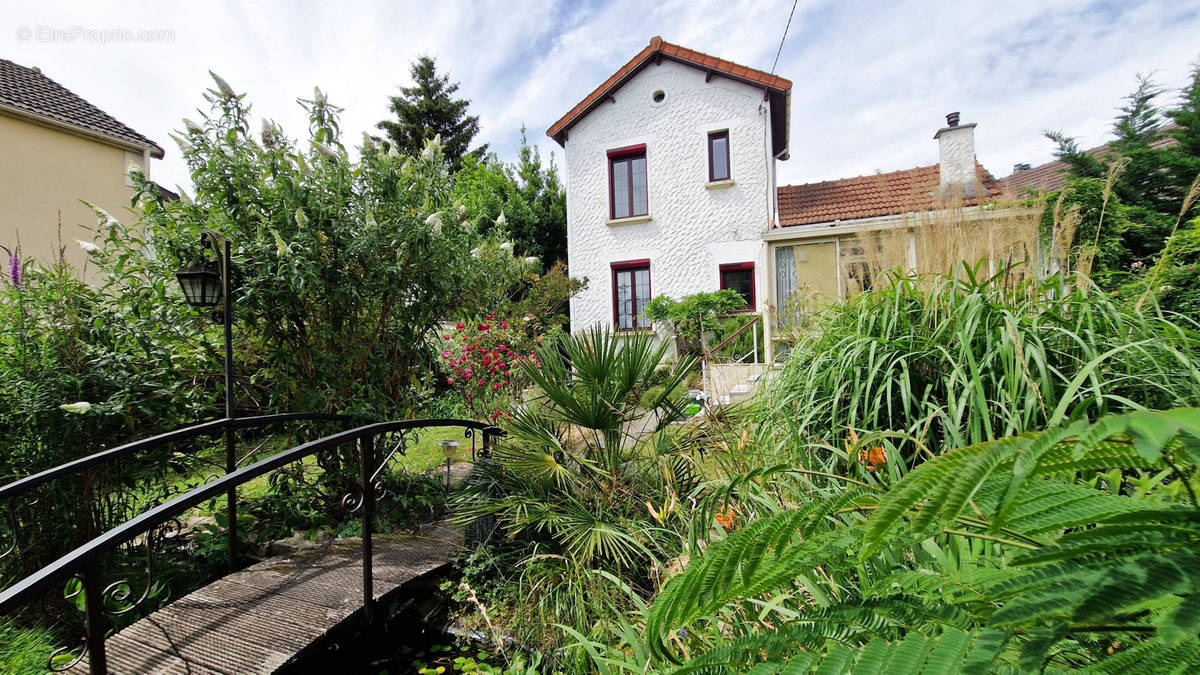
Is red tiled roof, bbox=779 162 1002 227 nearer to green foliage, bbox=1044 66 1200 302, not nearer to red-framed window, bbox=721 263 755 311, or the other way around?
red-framed window, bbox=721 263 755 311

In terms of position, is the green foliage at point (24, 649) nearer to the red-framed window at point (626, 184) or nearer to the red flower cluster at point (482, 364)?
the red flower cluster at point (482, 364)

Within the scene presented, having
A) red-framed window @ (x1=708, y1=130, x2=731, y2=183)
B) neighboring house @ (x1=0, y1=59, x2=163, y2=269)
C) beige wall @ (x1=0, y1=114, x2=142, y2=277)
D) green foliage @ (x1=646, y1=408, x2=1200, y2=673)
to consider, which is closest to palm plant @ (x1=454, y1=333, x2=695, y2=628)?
green foliage @ (x1=646, y1=408, x2=1200, y2=673)

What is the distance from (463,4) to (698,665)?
6196 millimetres

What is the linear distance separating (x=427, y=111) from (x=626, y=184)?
12.9m

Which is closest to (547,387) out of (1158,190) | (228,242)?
(228,242)

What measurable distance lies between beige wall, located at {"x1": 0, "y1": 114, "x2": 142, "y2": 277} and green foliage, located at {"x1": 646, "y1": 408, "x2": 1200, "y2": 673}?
11.9 m

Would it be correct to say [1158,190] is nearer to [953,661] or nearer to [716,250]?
[716,250]

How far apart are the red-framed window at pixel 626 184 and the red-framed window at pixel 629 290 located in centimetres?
129

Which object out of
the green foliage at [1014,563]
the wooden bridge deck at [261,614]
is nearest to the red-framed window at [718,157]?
the wooden bridge deck at [261,614]

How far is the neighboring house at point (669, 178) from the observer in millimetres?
11055

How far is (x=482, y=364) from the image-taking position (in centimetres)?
605

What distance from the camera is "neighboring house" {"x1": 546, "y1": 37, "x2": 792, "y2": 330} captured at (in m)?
11.1

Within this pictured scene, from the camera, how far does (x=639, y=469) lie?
3.00m

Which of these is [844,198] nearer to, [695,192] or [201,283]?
[695,192]
